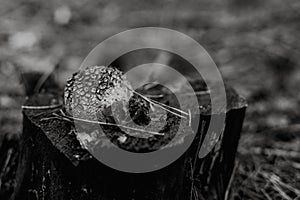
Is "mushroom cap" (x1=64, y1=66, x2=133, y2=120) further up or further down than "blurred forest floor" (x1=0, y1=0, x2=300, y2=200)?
further down

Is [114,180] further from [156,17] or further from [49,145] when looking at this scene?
[156,17]

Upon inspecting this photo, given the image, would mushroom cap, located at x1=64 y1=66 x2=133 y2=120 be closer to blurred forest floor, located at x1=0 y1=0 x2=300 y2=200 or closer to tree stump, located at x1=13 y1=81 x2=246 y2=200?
tree stump, located at x1=13 y1=81 x2=246 y2=200

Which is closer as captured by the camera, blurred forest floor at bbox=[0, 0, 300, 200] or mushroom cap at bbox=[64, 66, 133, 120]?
mushroom cap at bbox=[64, 66, 133, 120]

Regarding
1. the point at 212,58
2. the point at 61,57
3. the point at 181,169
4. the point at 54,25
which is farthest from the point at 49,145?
the point at 54,25

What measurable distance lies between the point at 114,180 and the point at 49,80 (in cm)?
134

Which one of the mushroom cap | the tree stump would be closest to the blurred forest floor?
the tree stump

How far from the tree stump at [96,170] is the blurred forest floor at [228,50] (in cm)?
25

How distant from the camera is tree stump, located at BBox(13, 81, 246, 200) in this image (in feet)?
3.98

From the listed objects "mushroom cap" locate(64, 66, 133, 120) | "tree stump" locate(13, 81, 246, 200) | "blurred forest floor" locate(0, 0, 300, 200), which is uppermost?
"blurred forest floor" locate(0, 0, 300, 200)

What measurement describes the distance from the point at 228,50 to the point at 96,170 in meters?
1.88

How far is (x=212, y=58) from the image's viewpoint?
2.82 metres

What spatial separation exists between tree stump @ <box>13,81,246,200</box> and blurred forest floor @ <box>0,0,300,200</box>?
0.25 meters

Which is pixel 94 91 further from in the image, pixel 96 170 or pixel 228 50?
pixel 228 50

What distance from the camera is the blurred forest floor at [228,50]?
79.3 inches
